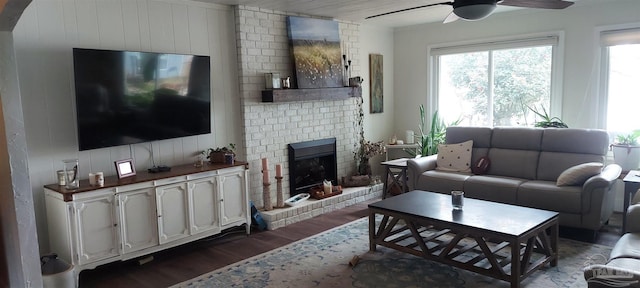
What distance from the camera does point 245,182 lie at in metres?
4.50

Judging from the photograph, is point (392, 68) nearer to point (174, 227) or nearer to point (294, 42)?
point (294, 42)

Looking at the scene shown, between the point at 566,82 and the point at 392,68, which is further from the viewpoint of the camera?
the point at 392,68

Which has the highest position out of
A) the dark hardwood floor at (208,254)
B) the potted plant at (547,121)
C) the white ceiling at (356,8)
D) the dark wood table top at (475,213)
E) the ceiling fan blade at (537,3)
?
the white ceiling at (356,8)

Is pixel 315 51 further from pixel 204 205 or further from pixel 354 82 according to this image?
pixel 204 205

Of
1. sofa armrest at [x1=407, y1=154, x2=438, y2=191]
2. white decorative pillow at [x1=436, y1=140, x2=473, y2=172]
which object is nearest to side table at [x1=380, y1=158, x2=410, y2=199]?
sofa armrest at [x1=407, y1=154, x2=438, y2=191]

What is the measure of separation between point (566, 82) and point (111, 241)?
17.2 ft

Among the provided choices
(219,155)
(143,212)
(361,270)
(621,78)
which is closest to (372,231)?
(361,270)

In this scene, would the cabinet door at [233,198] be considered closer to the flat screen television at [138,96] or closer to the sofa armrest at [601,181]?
the flat screen television at [138,96]

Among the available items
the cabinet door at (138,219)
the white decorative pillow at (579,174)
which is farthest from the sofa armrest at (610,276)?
the cabinet door at (138,219)

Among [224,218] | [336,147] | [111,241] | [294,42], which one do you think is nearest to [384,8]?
[294,42]

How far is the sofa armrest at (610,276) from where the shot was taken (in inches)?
88.7

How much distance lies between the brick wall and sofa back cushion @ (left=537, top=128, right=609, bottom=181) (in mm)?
2566

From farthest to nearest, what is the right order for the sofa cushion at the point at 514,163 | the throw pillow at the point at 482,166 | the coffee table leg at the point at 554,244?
the throw pillow at the point at 482,166 → the sofa cushion at the point at 514,163 → the coffee table leg at the point at 554,244

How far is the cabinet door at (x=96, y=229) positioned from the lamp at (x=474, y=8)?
9.73ft
